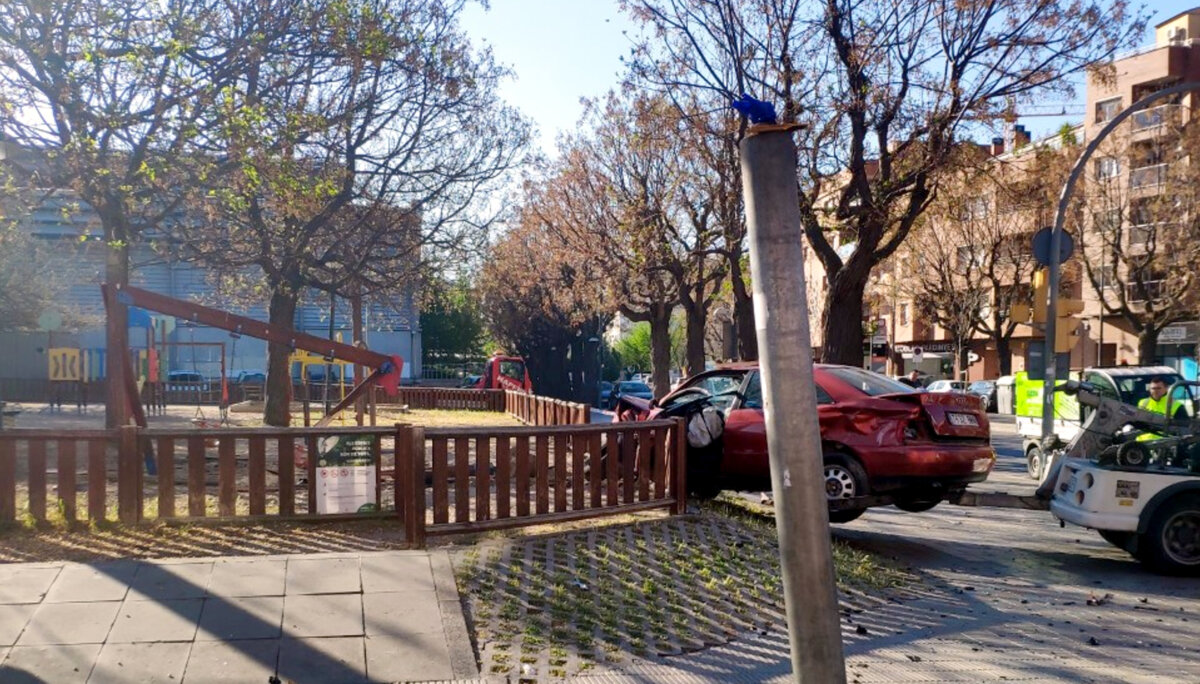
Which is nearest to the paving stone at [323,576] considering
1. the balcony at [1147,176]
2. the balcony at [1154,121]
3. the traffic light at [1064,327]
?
the traffic light at [1064,327]

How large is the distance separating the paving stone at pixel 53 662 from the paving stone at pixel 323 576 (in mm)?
1318

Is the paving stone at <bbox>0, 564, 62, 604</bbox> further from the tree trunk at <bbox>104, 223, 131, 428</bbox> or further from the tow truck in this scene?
the tow truck

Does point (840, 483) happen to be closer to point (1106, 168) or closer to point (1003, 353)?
point (1106, 168)

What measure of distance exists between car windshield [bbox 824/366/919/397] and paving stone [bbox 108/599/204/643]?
6.38 m

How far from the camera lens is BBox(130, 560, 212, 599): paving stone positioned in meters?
7.08

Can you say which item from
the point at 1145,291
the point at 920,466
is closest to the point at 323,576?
the point at 920,466

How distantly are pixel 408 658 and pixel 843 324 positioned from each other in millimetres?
14662

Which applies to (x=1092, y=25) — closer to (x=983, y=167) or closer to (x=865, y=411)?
(x=983, y=167)

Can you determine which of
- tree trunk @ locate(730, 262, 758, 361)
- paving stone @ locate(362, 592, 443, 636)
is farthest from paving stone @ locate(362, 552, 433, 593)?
tree trunk @ locate(730, 262, 758, 361)

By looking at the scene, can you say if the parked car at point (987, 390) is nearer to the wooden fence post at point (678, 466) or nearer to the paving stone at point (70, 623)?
the wooden fence post at point (678, 466)

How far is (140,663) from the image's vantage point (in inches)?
240

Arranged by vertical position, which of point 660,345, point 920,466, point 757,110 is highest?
point 757,110

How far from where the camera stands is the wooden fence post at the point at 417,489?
8.39 metres

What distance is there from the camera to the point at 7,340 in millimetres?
45031
